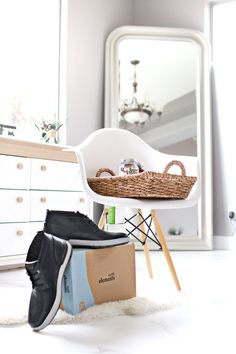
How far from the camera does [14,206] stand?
2.56 meters

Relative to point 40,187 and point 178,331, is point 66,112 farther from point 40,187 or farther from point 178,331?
point 178,331

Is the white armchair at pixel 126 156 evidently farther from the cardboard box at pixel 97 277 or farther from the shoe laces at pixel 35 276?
the shoe laces at pixel 35 276

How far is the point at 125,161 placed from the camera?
7.01 ft

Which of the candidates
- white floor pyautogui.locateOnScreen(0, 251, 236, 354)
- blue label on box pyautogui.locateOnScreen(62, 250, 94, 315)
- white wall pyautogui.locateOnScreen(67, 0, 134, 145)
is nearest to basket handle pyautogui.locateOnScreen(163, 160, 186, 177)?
white floor pyautogui.locateOnScreen(0, 251, 236, 354)

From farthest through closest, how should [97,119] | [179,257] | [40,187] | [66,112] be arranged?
[97,119], [66,112], [179,257], [40,187]

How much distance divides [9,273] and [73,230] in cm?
111

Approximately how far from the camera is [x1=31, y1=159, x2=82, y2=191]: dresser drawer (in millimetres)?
2680

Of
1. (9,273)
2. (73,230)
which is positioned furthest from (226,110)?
(73,230)

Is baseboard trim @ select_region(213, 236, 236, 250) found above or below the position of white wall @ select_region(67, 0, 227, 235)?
below

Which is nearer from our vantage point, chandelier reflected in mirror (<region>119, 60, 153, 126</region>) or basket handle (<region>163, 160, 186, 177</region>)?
basket handle (<region>163, 160, 186, 177</region>)

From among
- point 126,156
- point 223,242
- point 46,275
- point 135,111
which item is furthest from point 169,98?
point 46,275

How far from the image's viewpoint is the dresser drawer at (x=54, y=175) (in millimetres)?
2680

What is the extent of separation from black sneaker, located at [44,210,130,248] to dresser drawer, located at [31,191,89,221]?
1.10 metres

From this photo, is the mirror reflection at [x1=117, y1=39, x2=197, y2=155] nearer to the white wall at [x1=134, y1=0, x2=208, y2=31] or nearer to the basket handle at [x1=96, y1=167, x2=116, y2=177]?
the white wall at [x1=134, y1=0, x2=208, y2=31]
